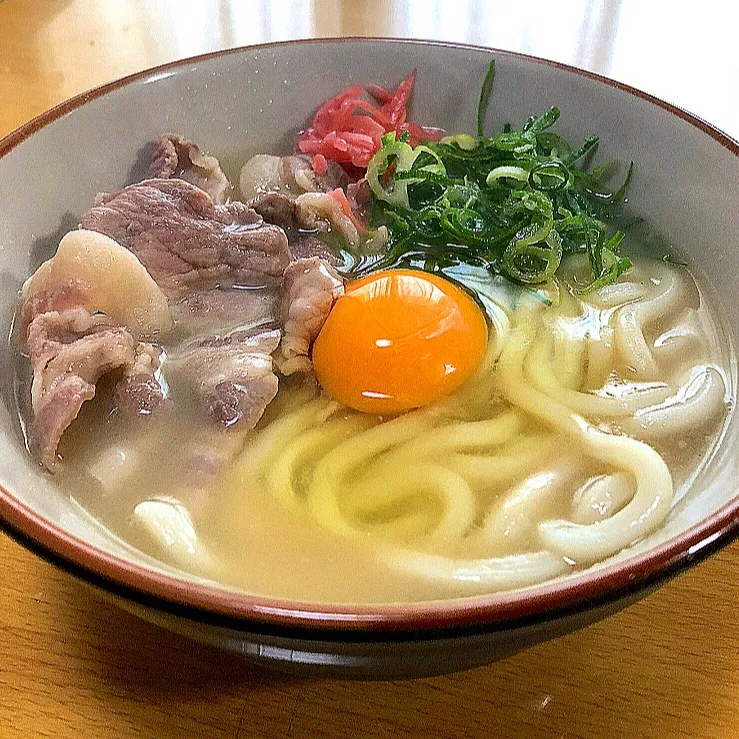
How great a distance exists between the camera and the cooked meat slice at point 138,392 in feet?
5.11

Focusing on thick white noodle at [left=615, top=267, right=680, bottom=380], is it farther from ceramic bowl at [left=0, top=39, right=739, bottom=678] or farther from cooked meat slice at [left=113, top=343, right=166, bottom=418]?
cooked meat slice at [left=113, top=343, right=166, bottom=418]

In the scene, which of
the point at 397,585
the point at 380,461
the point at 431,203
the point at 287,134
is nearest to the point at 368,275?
the point at 431,203

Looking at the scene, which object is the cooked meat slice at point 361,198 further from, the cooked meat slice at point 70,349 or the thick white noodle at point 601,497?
the thick white noodle at point 601,497

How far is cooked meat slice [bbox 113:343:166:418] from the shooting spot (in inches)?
61.3

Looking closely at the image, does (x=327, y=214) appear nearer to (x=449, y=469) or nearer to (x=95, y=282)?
(x=95, y=282)

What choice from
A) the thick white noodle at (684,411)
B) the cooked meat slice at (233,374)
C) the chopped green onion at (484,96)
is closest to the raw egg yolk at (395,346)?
the cooked meat slice at (233,374)

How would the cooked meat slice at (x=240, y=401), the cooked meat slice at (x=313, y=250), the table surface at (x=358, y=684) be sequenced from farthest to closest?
the cooked meat slice at (x=313, y=250)
the cooked meat slice at (x=240, y=401)
the table surface at (x=358, y=684)

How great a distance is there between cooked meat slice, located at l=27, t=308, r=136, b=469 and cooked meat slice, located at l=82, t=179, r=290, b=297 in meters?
0.22

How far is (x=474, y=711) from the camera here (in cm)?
121

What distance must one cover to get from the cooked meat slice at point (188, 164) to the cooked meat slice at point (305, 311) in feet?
1.48

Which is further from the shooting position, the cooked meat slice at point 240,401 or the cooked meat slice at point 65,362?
the cooked meat slice at point 240,401

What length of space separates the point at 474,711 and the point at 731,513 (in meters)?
0.49

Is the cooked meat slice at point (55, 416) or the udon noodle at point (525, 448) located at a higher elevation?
the cooked meat slice at point (55, 416)

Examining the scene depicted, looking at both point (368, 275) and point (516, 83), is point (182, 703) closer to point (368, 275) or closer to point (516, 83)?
point (368, 275)
